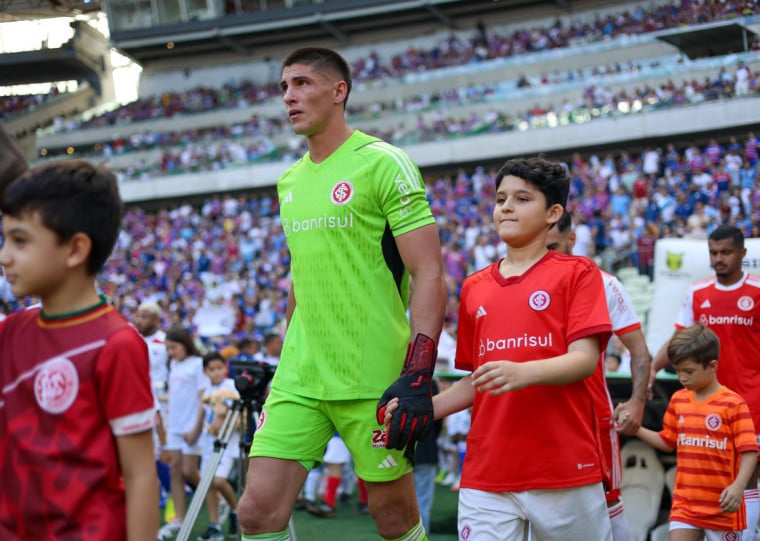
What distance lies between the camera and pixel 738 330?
643cm

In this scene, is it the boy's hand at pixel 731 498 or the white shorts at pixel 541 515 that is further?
the boy's hand at pixel 731 498

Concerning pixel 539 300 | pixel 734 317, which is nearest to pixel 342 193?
pixel 539 300

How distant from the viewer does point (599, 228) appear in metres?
22.3

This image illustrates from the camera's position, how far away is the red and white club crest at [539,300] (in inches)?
151

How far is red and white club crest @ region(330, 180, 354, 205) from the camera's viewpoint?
13.8 ft

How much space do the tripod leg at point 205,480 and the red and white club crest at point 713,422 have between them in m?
3.15

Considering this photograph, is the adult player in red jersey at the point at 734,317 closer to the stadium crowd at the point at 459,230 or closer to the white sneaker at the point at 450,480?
the white sneaker at the point at 450,480

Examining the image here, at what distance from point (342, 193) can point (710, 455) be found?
2650mm

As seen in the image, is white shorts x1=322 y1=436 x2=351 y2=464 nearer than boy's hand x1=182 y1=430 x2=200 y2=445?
No

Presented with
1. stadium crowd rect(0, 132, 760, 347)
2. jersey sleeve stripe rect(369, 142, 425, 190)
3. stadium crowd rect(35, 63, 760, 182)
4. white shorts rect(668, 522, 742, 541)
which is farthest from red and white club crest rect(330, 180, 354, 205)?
stadium crowd rect(35, 63, 760, 182)

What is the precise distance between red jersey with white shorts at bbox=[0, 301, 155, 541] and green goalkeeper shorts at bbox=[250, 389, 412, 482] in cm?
144

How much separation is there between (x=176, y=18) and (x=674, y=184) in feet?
119

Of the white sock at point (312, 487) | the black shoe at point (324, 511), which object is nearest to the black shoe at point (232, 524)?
the black shoe at point (324, 511)

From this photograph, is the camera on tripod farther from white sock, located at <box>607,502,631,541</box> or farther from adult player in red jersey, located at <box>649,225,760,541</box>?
adult player in red jersey, located at <box>649,225,760,541</box>
